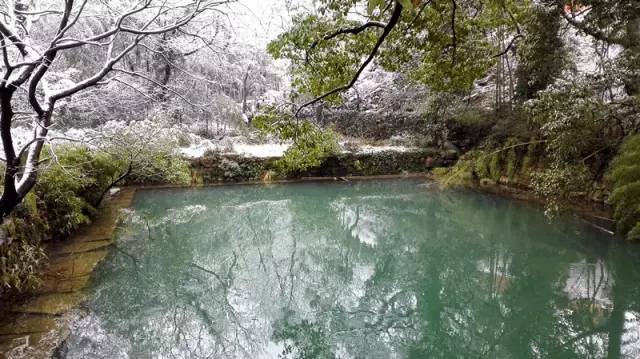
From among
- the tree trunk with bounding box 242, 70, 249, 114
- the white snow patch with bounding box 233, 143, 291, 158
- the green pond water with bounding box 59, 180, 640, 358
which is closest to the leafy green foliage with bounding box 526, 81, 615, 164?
the green pond water with bounding box 59, 180, 640, 358

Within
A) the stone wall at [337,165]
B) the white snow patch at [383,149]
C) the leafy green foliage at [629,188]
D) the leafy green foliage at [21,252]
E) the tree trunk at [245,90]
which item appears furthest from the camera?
the tree trunk at [245,90]

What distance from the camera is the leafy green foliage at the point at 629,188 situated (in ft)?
17.0

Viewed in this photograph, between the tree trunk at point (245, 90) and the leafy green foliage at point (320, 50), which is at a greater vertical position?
the tree trunk at point (245, 90)

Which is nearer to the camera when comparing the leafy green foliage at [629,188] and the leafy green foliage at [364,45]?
the leafy green foliage at [364,45]

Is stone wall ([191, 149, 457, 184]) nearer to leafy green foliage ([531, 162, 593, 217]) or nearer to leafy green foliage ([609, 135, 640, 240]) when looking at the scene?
leafy green foliage ([531, 162, 593, 217])

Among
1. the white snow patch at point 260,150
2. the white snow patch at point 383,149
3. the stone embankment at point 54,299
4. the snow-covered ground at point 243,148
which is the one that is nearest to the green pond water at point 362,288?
the stone embankment at point 54,299

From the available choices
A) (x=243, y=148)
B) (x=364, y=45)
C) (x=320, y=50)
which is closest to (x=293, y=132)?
(x=320, y=50)

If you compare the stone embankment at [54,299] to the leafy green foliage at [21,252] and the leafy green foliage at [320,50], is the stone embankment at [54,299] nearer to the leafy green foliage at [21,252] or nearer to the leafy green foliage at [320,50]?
the leafy green foliage at [21,252]

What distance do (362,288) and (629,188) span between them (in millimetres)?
3493

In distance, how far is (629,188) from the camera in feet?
17.0

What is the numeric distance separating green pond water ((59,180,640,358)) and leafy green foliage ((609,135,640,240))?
712 mm

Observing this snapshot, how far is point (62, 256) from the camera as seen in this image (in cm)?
572

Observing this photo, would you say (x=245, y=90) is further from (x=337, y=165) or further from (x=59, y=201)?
(x=59, y=201)

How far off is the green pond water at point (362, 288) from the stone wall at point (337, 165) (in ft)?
10.9
